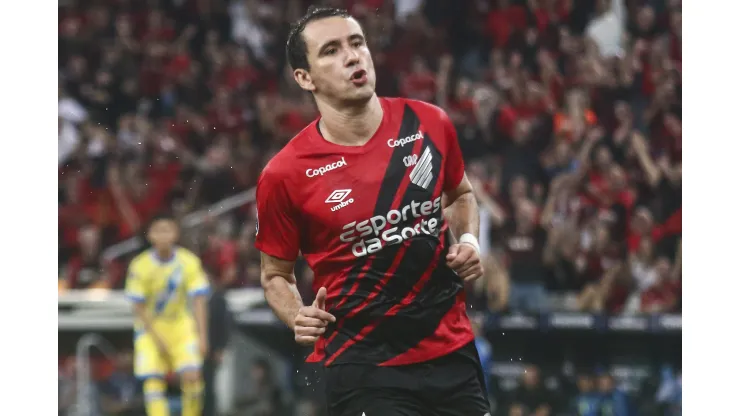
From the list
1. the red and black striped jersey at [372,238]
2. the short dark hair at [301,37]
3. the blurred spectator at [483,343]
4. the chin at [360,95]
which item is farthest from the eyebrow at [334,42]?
the blurred spectator at [483,343]

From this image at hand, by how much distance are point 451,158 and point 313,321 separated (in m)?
1.09

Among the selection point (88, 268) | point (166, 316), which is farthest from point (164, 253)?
point (88, 268)

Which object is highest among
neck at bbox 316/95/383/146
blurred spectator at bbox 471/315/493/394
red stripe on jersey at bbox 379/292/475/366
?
neck at bbox 316/95/383/146

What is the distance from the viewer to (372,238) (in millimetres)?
4863

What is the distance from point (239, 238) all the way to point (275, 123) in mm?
1905

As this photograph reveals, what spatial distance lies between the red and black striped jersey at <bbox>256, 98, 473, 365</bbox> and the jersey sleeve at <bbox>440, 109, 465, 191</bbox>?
5.6 inches

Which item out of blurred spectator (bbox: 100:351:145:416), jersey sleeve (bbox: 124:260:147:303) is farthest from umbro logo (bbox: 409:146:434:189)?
blurred spectator (bbox: 100:351:145:416)

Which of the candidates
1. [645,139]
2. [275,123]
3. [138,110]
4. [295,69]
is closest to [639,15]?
[645,139]

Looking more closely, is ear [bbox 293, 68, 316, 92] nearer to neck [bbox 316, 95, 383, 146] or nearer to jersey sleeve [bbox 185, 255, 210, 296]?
neck [bbox 316, 95, 383, 146]

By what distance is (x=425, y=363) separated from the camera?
485 centimetres

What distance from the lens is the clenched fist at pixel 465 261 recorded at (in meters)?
4.75

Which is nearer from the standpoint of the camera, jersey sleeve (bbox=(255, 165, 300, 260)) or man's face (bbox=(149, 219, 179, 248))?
jersey sleeve (bbox=(255, 165, 300, 260))

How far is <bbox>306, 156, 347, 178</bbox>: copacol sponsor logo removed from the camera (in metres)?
4.93
